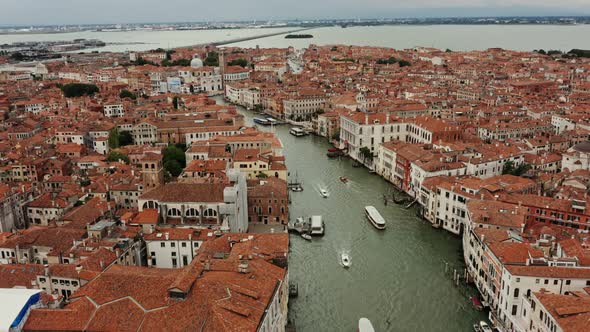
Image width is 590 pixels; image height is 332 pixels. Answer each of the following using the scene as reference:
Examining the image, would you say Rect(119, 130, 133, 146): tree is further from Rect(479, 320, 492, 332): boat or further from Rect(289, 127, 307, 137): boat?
Rect(479, 320, 492, 332): boat

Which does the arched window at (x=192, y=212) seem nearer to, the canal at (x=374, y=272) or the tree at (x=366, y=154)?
the canal at (x=374, y=272)

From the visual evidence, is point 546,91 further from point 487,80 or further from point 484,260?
point 484,260

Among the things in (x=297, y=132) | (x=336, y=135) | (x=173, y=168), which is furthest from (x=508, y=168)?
(x=297, y=132)

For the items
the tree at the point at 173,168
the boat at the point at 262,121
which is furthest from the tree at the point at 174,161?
the boat at the point at 262,121

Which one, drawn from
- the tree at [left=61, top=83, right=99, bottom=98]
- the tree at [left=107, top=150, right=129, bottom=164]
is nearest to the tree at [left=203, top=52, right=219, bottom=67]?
the tree at [left=61, top=83, right=99, bottom=98]

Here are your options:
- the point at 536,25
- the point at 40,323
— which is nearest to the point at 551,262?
the point at 40,323

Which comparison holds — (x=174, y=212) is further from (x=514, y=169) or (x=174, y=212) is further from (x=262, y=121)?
(x=262, y=121)
